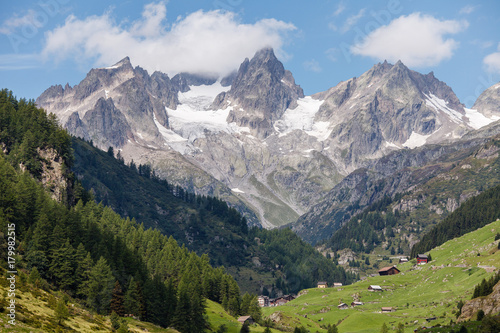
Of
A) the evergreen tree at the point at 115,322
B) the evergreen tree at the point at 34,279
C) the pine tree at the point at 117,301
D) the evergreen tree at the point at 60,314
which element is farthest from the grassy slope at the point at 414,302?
the evergreen tree at the point at 60,314

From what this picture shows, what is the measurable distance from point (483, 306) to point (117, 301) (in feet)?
264

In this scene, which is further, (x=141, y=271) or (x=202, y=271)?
(x=202, y=271)

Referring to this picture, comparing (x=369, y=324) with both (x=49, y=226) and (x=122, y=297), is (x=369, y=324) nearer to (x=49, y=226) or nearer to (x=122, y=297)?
(x=122, y=297)

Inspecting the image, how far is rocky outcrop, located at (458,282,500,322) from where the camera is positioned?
113 m

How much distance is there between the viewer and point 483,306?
117312 mm

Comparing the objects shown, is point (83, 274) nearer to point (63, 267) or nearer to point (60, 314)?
point (63, 267)

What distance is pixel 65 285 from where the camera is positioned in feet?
360

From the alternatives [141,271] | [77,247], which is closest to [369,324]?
[141,271]

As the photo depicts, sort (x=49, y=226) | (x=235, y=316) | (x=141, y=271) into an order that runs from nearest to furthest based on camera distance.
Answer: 1. (x=49, y=226)
2. (x=141, y=271)
3. (x=235, y=316)

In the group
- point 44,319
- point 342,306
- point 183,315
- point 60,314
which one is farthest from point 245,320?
point 44,319

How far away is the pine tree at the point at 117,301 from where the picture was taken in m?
110

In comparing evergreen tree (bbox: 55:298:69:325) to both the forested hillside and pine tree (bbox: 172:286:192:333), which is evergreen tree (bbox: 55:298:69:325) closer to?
the forested hillside

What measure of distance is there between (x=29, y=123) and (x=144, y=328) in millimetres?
110934

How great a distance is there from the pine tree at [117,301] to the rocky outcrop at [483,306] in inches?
3004
